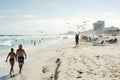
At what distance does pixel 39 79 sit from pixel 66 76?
1692 mm

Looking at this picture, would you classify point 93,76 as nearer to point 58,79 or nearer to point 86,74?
point 86,74

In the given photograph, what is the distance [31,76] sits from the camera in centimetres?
1315

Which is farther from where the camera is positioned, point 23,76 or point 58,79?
point 23,76

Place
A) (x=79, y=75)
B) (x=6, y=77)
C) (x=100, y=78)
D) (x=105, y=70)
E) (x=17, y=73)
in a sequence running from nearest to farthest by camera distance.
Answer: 1. (x=100, y=78)
2. (x=79, y=75)
3. (x=105, y=70)
4. (x=6, y=77)
5. (x=17, y=73)

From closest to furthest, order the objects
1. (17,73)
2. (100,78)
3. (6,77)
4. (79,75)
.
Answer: (100,78), (79,75), (6,77), (17,73)

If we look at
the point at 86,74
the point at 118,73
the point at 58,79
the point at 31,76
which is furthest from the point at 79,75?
the point at 31,76

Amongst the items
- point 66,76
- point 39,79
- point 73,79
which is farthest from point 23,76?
point 73,79

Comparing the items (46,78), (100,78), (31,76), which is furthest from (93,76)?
(31,76)

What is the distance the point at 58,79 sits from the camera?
35.4ft

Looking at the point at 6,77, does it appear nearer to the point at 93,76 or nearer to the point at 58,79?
the point at 58,79

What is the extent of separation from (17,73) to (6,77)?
3.94 feet

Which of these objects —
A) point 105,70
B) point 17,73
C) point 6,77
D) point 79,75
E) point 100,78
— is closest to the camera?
point 100,78

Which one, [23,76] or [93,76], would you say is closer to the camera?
[93,76]

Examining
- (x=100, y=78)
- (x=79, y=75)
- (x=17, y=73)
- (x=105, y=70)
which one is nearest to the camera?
(x=100, y=78)
